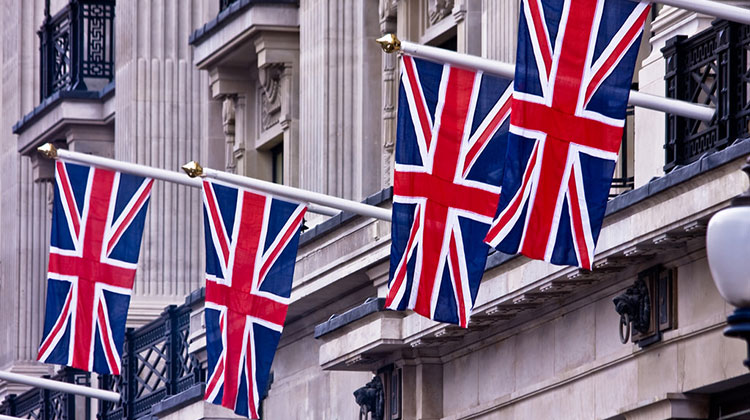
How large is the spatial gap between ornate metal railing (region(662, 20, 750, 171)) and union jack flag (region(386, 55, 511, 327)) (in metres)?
1.39

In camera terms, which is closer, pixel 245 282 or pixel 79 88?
pixel 245 282

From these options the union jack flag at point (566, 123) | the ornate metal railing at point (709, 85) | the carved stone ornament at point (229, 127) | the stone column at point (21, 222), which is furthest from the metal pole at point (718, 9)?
the stone column at point (21, 222)

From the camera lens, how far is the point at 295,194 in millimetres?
24203

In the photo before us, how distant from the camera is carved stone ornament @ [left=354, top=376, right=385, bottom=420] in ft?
83.8

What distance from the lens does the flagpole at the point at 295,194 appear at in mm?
23391

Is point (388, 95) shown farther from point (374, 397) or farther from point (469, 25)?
point (374, 397)

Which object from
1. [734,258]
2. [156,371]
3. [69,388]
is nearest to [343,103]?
[69,388]

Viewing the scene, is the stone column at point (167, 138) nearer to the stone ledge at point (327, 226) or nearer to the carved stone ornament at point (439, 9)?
the stone ledge at point (327, 226)

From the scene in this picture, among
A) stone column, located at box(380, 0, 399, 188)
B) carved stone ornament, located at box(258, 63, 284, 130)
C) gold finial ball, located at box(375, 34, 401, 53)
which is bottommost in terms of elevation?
gold finial ball, located at box(375, 34, 401, 53)

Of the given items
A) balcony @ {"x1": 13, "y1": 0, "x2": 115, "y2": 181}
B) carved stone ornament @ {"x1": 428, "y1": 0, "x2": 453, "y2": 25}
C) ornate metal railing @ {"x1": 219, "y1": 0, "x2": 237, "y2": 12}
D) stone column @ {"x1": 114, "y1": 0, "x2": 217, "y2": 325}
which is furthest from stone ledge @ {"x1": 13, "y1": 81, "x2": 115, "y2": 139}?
carved stone ornament @ {"x1": 428, "y1": 0, "x2": 453, "y2": 25}

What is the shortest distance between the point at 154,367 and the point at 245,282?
10.4 meters

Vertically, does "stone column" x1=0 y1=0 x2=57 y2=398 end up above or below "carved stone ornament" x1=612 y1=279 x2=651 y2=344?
above

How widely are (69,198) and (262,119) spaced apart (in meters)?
7.36

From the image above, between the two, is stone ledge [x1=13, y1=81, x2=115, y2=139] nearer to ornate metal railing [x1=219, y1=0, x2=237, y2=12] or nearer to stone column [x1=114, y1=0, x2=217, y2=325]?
stone column [x1=114, y1=0, x2=217, y2=325]
